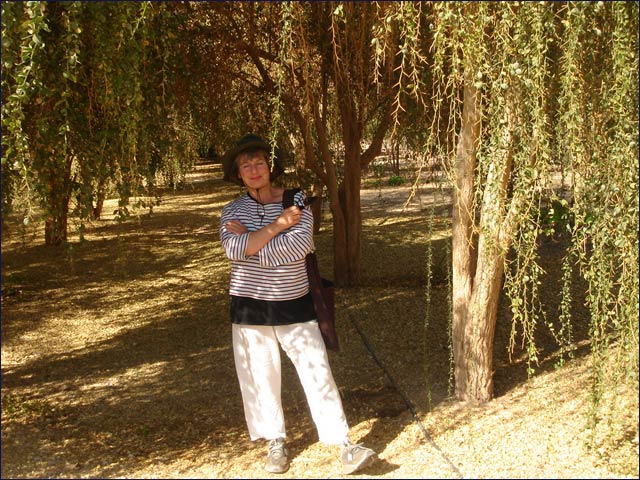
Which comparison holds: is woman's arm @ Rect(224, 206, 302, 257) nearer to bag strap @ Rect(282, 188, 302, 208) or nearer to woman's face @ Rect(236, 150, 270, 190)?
bag strap @ Rect(282, 188, 302, 208)

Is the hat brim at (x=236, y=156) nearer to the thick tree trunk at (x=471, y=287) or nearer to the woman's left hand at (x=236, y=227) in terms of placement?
the woman's left hand at (x=236, y=227)

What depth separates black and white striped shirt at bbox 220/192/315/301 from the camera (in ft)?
11.7

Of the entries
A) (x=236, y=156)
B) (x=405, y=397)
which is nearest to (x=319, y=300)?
(x=236, y=156)

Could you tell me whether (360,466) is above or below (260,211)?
below

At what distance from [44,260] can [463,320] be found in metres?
7.91

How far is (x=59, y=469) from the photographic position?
381 cm

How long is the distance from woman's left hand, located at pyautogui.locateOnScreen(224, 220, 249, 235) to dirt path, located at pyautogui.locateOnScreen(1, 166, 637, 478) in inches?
39.4

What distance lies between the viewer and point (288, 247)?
3557 mm

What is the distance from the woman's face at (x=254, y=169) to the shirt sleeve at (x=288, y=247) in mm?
288

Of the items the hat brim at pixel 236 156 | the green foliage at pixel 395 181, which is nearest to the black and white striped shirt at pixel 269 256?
the hat brim at pixel 236 156

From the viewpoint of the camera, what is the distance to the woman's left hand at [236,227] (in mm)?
3602

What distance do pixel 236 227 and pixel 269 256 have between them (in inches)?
8.9

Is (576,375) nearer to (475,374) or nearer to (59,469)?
(475,374)

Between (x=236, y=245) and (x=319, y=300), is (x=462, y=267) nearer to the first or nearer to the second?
(x=319, y=300)
